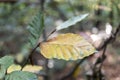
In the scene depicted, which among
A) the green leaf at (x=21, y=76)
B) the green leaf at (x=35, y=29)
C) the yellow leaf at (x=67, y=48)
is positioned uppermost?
the green leaf at (x=35, y=29)

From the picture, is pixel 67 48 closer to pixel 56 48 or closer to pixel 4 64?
pixel 56 48

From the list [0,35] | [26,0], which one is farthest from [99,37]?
[0,35]

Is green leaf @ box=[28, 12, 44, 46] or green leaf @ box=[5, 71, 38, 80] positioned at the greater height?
green leaf @ box=[28, 12, 44, 46]

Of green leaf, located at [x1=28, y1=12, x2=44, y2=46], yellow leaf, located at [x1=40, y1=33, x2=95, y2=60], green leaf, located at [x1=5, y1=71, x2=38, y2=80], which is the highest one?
green leaf, located at [x1=28, y1=12, x2=44, y2=46]

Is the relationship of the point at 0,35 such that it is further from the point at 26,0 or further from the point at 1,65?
the point at 1,65

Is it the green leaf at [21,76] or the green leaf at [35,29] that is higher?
the green leaf at [35,29]

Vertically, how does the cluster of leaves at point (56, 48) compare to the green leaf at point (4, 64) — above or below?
above

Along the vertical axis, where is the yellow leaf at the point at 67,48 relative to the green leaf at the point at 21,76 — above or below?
above

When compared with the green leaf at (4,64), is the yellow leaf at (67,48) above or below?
above

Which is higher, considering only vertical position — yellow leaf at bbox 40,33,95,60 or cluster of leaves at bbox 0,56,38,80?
yellow leaf at bbox 40,33,95,60

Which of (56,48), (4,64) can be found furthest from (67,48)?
(4,64)
